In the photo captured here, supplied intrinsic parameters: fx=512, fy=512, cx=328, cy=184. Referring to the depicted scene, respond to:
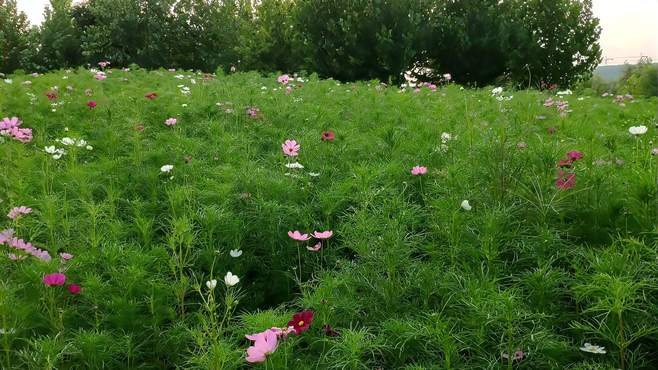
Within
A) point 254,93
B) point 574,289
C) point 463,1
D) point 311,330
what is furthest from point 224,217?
point 463,1

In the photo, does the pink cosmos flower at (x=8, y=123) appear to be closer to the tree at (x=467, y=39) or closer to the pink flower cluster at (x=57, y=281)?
the pink flower cluster at (x=57, y=281)

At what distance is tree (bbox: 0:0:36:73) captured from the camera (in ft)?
63.6

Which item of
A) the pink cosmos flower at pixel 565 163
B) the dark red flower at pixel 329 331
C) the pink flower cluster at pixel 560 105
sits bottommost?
the pink flower cluster at pixel 560 105

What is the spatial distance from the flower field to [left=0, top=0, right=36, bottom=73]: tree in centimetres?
1901

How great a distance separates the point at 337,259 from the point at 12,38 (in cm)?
2262

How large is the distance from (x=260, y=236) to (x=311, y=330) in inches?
35.5

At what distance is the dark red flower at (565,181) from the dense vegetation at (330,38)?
546 inches

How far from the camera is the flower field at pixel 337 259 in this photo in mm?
1699

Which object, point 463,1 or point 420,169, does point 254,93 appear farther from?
point 463,1

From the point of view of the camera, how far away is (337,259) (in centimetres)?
250

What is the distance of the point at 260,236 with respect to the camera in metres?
2.70

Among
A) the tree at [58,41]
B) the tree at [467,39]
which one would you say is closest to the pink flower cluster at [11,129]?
the tree at [467,39]

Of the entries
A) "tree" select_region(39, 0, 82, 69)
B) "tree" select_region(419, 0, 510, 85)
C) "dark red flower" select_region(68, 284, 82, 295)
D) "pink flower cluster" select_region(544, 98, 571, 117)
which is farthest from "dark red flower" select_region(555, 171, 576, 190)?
"tree" select_region(39, 0, 82, 69)

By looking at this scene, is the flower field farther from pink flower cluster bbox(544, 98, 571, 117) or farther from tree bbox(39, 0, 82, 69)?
tree bbox(39, 0, 82, 69)
